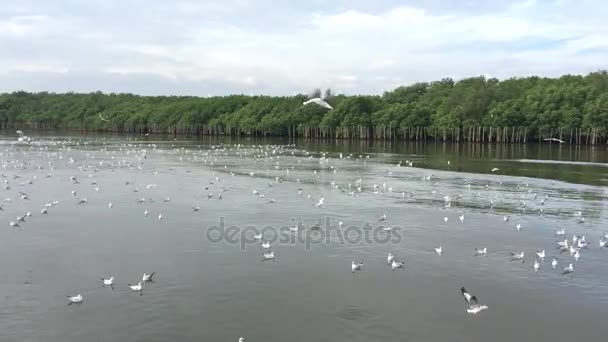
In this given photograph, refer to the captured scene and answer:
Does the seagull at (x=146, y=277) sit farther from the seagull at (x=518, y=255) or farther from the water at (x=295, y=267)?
the seagull at (x=518, y=255)

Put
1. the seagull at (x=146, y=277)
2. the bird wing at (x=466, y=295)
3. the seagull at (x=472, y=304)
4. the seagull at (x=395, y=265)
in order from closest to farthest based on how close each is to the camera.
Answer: the seagull at (x=472, y=304)
the bird wing at (x=466, y=295)
the seagull at (x=146, y=277)
the seagull at (x=395, y=265)

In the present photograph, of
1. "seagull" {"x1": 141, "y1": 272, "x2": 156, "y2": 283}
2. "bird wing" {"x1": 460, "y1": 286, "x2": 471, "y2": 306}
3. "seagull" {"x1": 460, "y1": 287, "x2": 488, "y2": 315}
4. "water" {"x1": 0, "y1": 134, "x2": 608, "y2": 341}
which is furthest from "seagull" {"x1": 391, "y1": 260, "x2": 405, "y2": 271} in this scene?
"seagull" {"x1": 141, "y1": 272, "x2": 156, "y2": 283}

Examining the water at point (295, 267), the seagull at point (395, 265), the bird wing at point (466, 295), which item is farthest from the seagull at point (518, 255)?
the bird wing at point (466, 295)

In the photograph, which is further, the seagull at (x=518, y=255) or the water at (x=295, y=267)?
the seagull at (x=518, y=255)

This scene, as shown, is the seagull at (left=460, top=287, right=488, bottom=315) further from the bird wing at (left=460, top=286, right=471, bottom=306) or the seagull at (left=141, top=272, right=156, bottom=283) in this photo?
the seagull at (left=141, top=272, right=156, bottom=283)

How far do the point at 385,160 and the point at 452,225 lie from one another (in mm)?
44444

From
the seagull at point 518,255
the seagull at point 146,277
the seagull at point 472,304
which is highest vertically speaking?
the seagull at point 146,277

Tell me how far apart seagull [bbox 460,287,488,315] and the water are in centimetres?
24

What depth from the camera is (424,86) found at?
174 meters

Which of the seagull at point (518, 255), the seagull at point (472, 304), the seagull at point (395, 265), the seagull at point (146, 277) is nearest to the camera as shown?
the seagull at point (472, 304)

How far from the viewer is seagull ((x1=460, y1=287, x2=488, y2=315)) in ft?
58.1

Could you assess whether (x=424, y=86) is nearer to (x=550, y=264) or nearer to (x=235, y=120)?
(x=235, y=120)

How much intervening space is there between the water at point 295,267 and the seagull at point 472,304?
9.5 inches

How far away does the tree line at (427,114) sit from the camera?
117938mm
